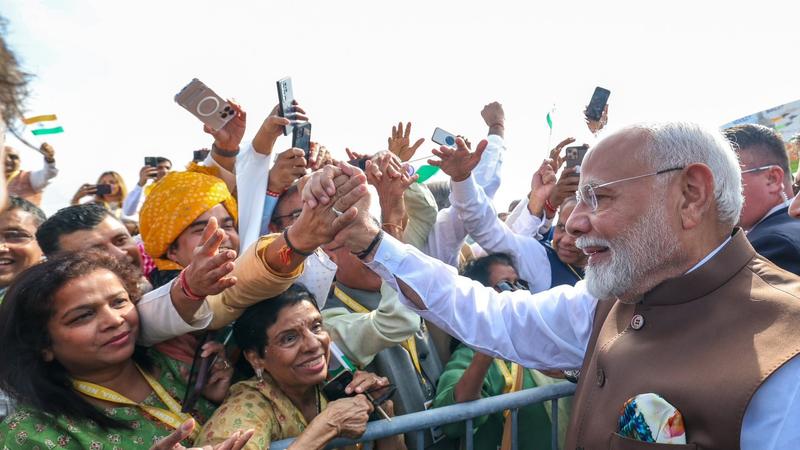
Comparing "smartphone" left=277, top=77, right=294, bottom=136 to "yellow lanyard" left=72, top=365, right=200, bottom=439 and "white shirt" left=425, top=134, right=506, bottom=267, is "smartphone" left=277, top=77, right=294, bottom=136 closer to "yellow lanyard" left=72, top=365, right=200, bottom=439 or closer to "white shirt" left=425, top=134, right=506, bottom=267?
"white shirt" left=425, top=134, right=506, bottom=267

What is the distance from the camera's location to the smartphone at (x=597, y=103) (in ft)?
16.8

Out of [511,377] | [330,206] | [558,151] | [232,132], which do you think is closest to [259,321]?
[330,206]

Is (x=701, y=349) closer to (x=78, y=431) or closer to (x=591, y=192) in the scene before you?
(x=591, y=192)

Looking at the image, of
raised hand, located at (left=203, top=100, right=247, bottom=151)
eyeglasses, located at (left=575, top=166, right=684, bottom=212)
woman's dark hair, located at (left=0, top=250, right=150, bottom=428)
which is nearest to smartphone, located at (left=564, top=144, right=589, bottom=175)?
raised hand, located at (left=203, top=100, right=247, bottom=151)

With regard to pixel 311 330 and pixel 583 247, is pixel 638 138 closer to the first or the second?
Result: pixel 583 247

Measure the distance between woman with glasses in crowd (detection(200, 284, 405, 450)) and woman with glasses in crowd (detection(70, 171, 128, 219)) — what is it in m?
4.80

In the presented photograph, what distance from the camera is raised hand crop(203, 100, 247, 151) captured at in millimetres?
3617

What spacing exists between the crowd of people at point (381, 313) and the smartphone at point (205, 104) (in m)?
0.16

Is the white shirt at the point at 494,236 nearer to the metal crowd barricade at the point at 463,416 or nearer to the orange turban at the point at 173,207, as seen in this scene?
the metal crowd barricade at the point at 463,416

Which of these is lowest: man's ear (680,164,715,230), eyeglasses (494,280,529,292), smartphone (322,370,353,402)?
eyeglasses (494,280,529,292)

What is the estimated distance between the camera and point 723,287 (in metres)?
1.71

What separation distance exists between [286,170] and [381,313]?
4.15 feet

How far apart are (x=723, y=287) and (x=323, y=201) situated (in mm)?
1338

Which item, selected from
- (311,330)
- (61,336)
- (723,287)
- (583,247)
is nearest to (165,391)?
(61,336)
